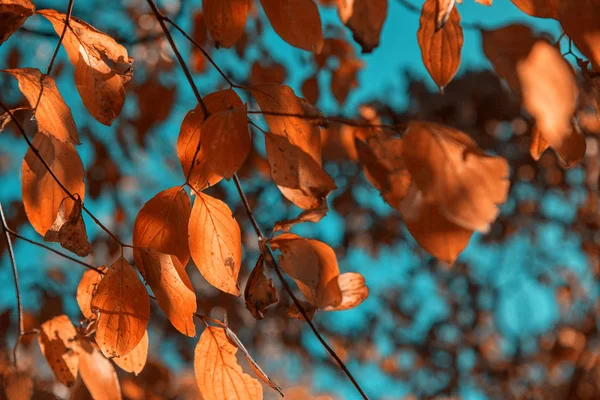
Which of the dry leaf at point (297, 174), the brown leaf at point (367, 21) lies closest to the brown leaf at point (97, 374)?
the dry leaf at point (297, 174)

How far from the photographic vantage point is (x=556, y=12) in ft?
1.59

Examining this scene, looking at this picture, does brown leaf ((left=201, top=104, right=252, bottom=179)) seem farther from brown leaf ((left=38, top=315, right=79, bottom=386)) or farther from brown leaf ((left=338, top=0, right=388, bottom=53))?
brown leaf ((left=38, top=315, right=79, bottom=386))

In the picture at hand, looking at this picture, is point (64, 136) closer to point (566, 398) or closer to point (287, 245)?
point (287, 245)

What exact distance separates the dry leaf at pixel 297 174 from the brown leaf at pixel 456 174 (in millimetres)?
95

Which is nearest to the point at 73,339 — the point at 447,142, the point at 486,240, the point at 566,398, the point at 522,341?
the point at 447,142

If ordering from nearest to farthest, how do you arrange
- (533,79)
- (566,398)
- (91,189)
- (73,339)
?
1. (533,79)
2. (73,339)
3. (91,189)
4. (566,398)

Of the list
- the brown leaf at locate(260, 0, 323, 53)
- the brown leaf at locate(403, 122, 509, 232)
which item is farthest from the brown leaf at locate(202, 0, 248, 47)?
the brown leaf at locate(403, 122, 509, 232)

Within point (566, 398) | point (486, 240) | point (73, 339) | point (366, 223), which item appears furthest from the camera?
point (486, 240)

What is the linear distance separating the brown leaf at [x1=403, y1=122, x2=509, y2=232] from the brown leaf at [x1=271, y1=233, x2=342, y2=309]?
0.15m

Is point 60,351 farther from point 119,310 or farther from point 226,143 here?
point 226,143

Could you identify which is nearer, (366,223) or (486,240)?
(366,223)

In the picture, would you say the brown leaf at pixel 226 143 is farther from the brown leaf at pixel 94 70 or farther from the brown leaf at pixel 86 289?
the brown leaf at pixel 86 289

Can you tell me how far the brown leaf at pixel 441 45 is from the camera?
567mm

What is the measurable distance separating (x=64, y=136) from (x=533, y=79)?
0.42 m
